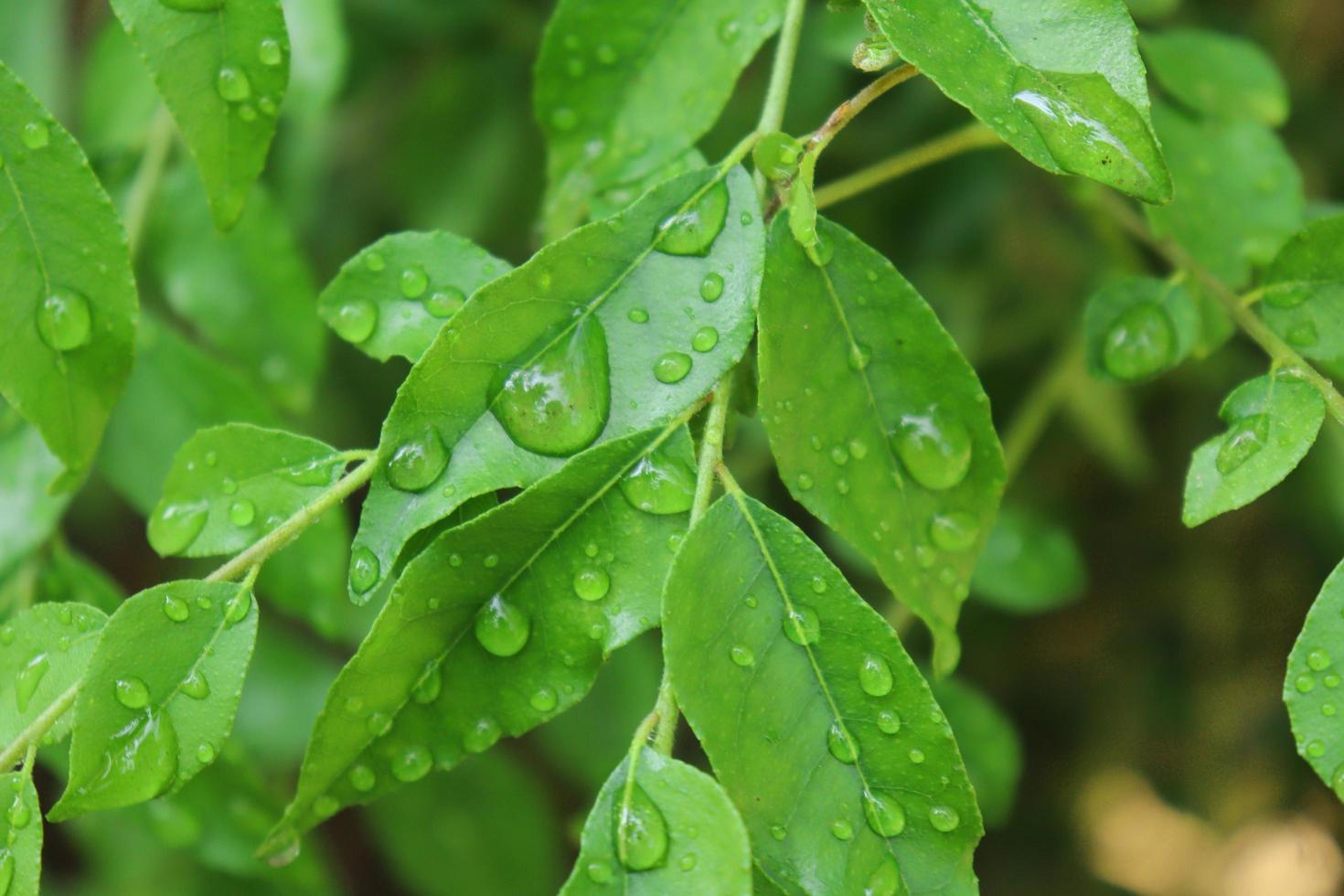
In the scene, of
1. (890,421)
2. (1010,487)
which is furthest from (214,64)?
(1010,487)

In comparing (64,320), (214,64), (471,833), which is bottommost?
(471,833)

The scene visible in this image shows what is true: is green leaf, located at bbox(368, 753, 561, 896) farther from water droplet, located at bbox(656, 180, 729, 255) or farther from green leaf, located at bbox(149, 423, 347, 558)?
water droplet, located at bbox(656, 180, 729, 255)

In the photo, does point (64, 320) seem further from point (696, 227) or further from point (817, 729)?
point (817, 729)

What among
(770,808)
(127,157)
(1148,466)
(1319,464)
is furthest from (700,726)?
(1148,466)

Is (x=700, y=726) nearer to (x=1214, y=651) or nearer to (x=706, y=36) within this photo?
(x=706, y=36)

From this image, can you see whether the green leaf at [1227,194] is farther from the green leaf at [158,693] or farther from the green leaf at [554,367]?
the green leaf at [158,693]

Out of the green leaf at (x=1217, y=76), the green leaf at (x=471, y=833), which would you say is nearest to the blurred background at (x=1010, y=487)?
the green leaf at (x=471, y=833)
